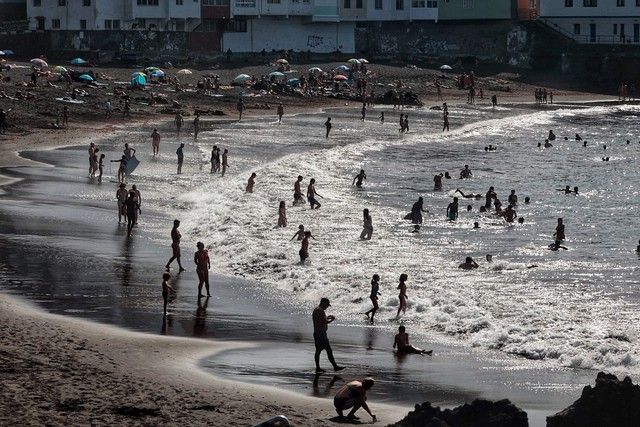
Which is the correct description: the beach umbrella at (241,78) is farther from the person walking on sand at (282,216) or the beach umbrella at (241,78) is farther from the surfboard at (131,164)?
the person walking on sand at (282,216)

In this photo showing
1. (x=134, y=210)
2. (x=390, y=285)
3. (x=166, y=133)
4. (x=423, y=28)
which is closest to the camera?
(x=390, y=285)

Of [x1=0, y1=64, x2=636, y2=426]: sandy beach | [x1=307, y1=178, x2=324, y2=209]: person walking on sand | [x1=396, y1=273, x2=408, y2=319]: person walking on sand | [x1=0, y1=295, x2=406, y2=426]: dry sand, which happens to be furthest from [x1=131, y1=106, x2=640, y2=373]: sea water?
[x1=0, y1=295, x2=406, y2=426]: dry sand

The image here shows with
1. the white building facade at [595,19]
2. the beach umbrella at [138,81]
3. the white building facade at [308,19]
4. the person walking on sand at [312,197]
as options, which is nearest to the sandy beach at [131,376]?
the person walking on sand at [312,197]

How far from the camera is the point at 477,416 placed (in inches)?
620

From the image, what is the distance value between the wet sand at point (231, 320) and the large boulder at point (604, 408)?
2406 millimetres

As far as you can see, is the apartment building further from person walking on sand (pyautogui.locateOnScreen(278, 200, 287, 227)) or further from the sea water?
person walking on sand (pyautogui.locateOnScreen(278, 200, 287, 227))

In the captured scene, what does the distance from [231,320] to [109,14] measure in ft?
222

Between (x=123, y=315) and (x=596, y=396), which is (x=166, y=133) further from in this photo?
(x=596, y=396)

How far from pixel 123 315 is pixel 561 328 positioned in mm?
8682

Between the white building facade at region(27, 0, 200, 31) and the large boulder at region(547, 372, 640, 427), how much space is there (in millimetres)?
77263

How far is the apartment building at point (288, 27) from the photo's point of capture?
9481cm

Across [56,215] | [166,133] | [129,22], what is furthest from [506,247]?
[129,22]

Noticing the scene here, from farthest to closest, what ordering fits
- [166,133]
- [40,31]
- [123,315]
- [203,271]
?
[40,31], [166,133], [203,271], [123,315]

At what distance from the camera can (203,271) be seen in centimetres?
2739
